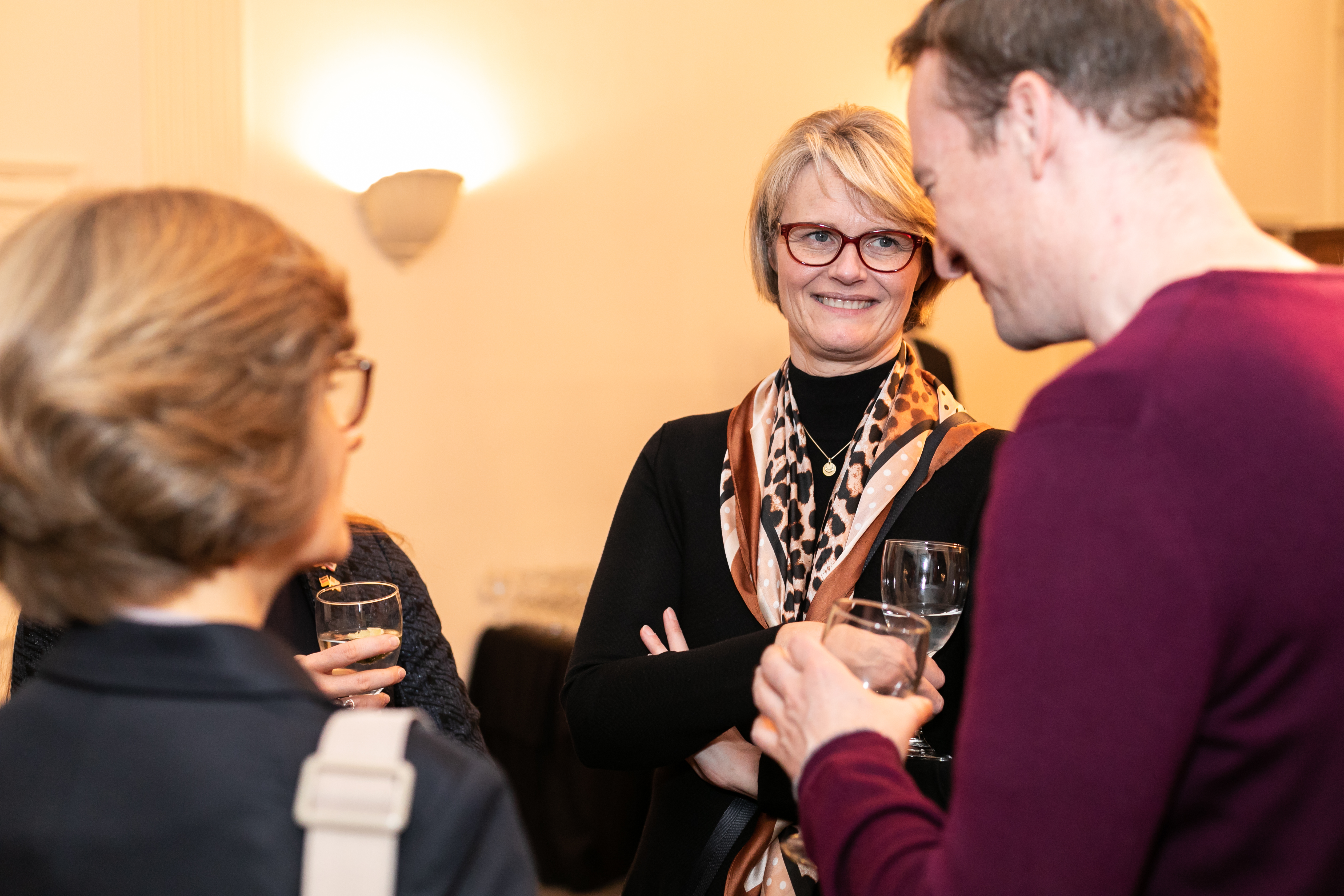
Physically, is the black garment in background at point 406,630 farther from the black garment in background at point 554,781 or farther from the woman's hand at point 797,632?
the black garment in background at point 554,781

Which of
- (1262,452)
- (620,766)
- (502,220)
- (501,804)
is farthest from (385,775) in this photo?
(502,220)

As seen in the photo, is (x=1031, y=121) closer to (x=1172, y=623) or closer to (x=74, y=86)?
(x=1172, y=623)

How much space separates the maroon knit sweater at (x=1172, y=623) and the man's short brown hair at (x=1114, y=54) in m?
0.19

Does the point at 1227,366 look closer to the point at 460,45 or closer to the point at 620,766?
the point at 620,766

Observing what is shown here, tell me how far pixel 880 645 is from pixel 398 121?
3741mm

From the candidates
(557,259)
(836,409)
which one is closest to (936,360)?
(557,259)

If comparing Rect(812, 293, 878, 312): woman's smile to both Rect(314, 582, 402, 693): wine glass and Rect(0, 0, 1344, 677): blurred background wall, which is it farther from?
Rect(0, 0, 1344, 677): blurred background wall

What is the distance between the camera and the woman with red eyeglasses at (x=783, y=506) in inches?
68.1

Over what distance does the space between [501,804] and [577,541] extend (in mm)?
4005

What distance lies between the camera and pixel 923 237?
1.99m

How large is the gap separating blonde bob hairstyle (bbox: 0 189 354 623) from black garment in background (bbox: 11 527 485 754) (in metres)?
0.86

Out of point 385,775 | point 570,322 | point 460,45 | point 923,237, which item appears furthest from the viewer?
point 570,322

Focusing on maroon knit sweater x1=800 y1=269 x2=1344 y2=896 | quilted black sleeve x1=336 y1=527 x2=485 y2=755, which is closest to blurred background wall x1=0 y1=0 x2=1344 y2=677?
quilted black sleeve x1=336 y1=527 x2=485 y2=755

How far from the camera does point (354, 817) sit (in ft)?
2.83
